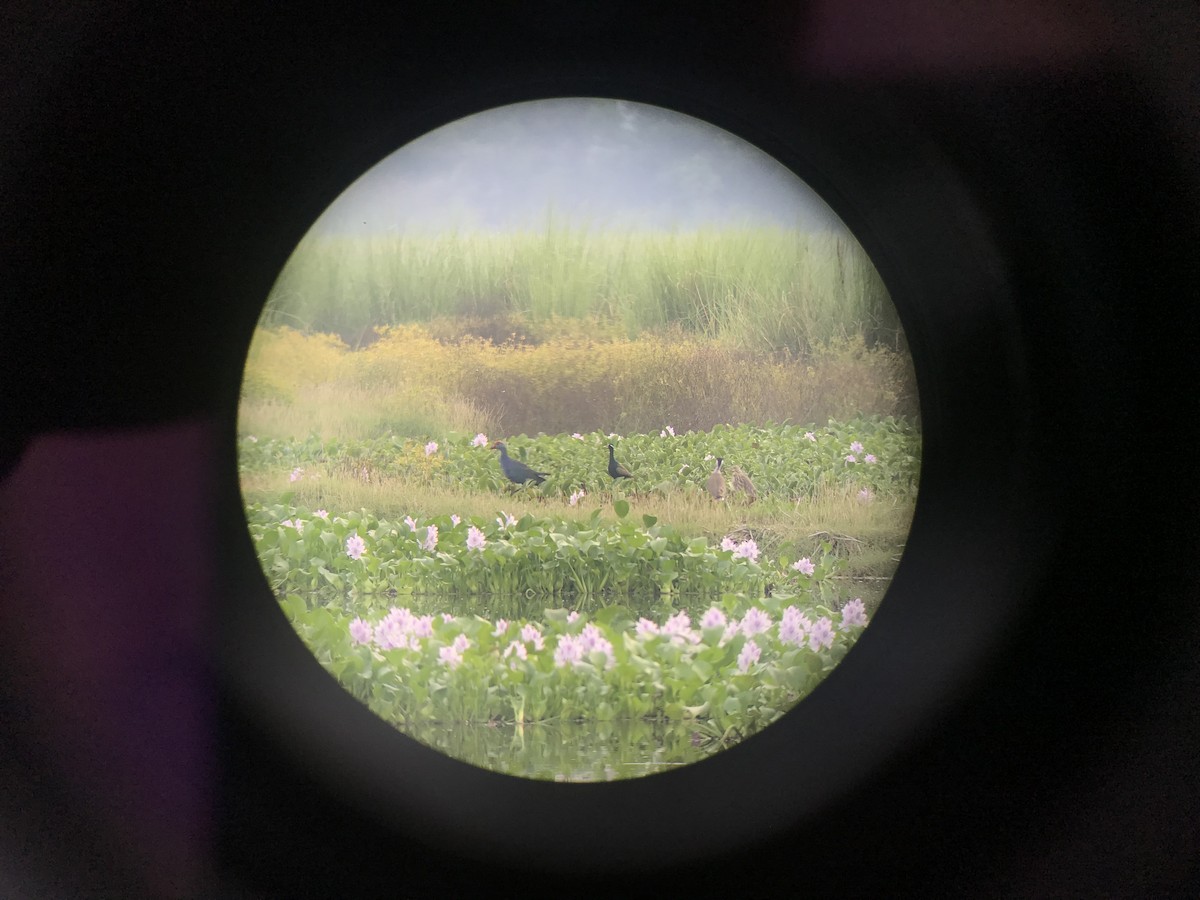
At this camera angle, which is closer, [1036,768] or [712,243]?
[1036,768]

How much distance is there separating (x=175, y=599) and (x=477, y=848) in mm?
492

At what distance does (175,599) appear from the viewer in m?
1.07

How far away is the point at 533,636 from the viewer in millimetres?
1341

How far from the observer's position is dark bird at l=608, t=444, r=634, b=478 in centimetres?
133

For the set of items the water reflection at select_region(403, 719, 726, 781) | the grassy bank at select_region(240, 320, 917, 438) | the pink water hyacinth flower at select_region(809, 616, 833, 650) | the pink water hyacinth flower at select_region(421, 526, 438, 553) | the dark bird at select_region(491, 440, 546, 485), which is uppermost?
the grassy bank at select_region(240, 320, 917, 438)

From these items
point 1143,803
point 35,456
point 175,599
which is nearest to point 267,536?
point 175,599

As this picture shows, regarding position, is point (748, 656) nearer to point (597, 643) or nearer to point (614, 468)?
point (597, 643)

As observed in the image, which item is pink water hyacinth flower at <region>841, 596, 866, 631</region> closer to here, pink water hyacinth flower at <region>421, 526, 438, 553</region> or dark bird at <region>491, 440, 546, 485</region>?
dark bird at <region>491, 440, 546, 485</region>

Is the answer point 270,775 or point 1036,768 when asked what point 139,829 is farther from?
point 1036,768

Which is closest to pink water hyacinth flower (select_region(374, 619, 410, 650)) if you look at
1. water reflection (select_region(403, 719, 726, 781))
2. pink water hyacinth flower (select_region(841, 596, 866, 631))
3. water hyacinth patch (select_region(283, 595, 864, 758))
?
water hyacinth patch (select_region(283, 595, 864, 758))

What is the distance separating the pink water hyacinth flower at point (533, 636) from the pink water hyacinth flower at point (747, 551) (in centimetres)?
33

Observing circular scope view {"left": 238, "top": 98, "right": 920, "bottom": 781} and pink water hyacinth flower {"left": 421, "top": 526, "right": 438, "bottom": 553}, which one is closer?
circular scope view {"left": 238, "top": 98, "right": 920, "bottom": 781}

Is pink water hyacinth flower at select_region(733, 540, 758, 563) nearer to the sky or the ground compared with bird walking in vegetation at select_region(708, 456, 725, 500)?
nearer to the ground

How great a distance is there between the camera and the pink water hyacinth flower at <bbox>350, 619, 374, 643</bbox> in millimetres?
1335
